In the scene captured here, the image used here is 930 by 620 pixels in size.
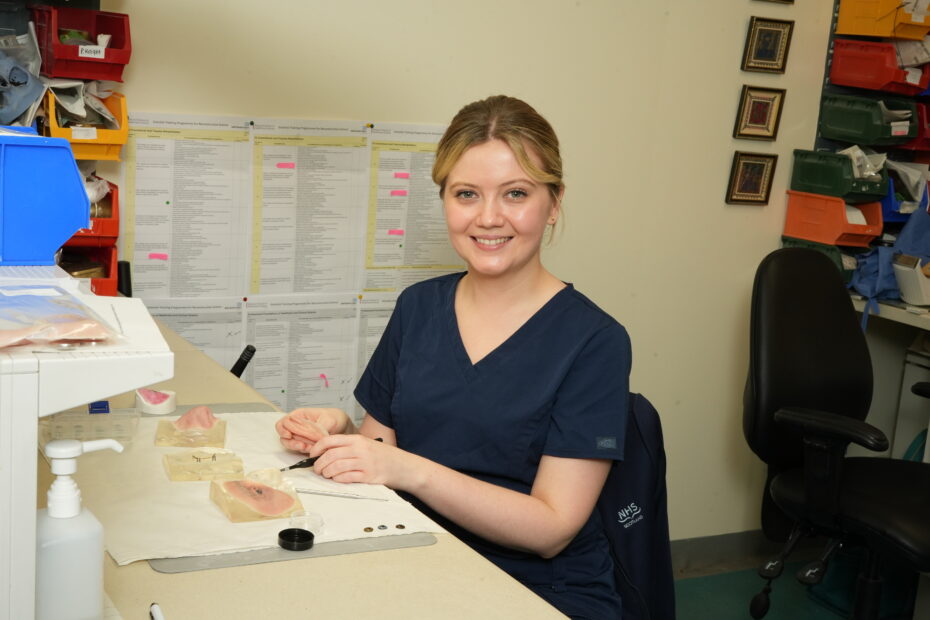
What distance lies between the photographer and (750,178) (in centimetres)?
315

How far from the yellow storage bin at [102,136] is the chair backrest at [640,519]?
1257 millimetres

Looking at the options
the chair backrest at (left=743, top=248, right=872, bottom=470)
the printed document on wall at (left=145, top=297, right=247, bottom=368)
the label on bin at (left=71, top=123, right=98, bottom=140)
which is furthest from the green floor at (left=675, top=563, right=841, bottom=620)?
the label on bin at (left=71, top=123, right=98, bottom=140)

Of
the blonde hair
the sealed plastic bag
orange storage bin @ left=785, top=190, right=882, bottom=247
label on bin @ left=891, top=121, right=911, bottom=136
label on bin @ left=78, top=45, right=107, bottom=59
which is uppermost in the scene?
label on bin @ left=891, top=121, right=911, bottom=136

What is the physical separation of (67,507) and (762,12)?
278 cm

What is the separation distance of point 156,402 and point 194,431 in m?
0.15

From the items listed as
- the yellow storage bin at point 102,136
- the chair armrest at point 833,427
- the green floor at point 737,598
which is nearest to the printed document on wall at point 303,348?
the yellow storage bin at point 102,136

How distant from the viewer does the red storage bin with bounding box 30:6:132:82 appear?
2000 millimetres

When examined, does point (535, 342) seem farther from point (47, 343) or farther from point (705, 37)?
point (705, 37)

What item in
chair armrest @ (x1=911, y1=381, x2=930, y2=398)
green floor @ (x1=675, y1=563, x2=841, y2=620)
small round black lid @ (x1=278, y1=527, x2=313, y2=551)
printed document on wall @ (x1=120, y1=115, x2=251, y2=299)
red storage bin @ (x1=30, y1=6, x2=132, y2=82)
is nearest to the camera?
small round black lid @ (x1=278, y1=527, x2=313, y2=551)

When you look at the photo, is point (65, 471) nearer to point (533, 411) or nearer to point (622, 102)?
point (533, 411)

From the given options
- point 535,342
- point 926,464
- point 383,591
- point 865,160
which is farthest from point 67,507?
point 865,160

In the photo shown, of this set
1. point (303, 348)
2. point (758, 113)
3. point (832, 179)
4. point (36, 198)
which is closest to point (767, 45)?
point (758, 113)

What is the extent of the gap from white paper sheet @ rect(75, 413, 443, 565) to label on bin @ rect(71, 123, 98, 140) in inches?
34.6

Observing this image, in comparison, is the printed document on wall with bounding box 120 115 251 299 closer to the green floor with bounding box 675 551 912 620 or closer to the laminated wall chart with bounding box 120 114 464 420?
the laminated wall chart with bounding box 120 114 464 420
